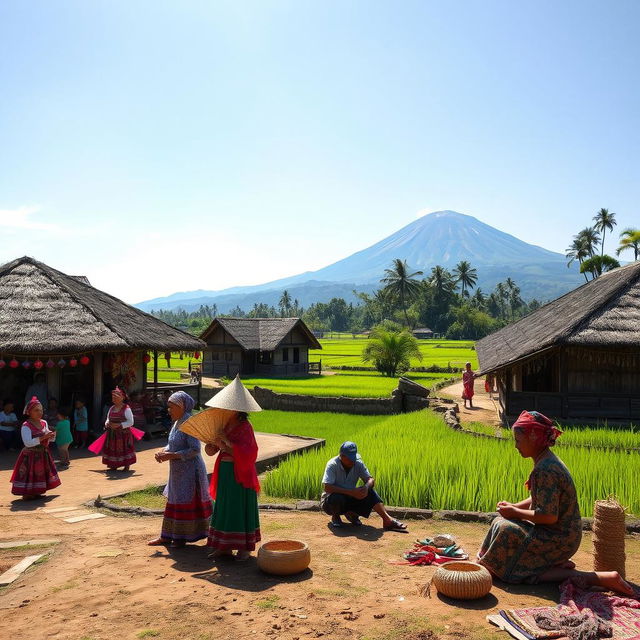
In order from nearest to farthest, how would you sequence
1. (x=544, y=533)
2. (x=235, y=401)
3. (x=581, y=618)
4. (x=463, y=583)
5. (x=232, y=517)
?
(x=581, y=618), (x=463, y=583), (x=544, y=533), (x=232, y=517), (x=235, y=401)

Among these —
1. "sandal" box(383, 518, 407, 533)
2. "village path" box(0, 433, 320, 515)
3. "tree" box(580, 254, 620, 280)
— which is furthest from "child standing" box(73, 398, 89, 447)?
"tree" box(580, 254, 620, 280)

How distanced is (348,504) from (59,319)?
9903 millimetres

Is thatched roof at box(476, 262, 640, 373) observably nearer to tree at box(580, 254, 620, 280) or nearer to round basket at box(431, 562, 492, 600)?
round basket at box(431, 562, 492, 600)

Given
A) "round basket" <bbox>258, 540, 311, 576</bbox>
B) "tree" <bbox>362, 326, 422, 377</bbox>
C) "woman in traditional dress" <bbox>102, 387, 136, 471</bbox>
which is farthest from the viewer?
"tree" <bbox>362, 326, 422, 377</bbox>

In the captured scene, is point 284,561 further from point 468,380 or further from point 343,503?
point 468,380

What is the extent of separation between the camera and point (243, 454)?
18.7 ft

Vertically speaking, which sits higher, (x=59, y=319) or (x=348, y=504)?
(x=59, y=319)

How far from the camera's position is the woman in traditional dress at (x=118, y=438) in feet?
34.3

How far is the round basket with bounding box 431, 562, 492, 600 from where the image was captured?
4535mm

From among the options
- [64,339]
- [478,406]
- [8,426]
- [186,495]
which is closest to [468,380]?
[478,406]

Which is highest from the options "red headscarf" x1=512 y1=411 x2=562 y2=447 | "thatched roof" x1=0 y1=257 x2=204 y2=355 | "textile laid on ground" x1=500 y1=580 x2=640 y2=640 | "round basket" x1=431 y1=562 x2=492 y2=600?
"thatched roof" x1=0 y1=257 x2=204 y2=355

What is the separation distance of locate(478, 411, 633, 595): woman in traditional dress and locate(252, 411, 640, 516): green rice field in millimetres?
2557

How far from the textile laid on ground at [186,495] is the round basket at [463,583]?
257cm

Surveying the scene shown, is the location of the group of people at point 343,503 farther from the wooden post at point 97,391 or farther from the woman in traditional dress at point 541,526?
the wooden post at point 97,391
